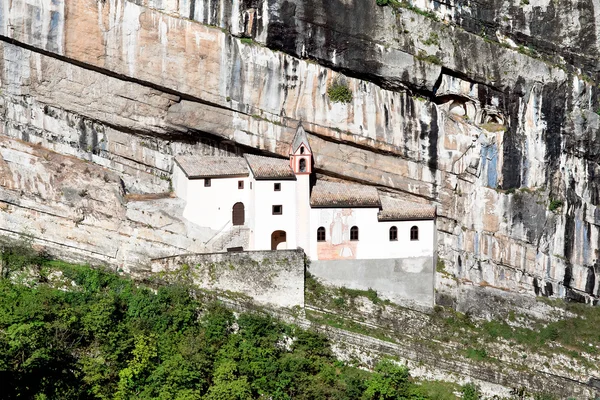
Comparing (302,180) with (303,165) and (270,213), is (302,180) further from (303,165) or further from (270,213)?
(270,213)

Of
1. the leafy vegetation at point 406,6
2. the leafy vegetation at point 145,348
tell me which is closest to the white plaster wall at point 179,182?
the leafy vegetation at point 145,348

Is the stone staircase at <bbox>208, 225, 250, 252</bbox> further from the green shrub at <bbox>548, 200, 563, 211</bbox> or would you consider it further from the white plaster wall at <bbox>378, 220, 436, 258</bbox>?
the green shrub at <bbox>548, 200, 563, 211</bbox>

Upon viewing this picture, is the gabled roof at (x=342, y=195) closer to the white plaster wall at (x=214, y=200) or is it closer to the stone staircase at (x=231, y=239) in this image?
the white plaster wall at (x=214, y=200)

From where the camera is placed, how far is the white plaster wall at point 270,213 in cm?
4619

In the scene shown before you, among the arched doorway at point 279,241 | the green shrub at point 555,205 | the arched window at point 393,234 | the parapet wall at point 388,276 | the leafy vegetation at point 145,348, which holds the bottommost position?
the leafy vegetation at point 145,348

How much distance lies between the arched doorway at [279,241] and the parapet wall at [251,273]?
6.94ft

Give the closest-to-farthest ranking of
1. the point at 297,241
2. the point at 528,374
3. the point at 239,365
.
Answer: the point at 239,365 → the point at 528,374 → the point at 297,241

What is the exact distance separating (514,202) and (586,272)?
4.53 metres

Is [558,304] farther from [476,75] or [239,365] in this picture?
[239,365]

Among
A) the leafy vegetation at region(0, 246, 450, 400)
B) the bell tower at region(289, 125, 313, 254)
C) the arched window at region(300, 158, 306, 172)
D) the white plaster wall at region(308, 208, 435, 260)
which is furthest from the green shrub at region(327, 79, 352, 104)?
the leafy vegetation at region(0, 246, 450, 400)

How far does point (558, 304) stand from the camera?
47.0 m

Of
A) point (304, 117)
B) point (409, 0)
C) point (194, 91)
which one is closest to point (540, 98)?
point (409, 0)

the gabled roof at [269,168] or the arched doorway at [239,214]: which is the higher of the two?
the gabled roof at [269,168]

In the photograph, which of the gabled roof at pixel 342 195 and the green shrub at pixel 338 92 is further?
the gabled roof at pixel 342 195
